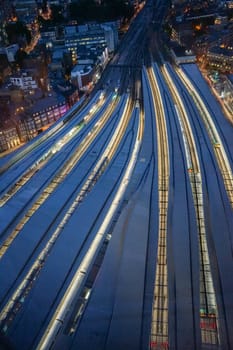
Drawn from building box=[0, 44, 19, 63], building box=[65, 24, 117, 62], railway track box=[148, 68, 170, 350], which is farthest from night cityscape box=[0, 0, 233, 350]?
building box=[65, 24, 117, 62]

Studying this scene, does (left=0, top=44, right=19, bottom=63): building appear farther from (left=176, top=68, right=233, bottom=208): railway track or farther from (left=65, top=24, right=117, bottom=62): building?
(left=176, top=68, right=233, bottom=208): railway track

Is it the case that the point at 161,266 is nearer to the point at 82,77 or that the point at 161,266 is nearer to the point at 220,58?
the point at 82,77

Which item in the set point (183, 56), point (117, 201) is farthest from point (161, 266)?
point (183, 56)

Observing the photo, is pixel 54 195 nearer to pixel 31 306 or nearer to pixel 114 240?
pixel 114 240

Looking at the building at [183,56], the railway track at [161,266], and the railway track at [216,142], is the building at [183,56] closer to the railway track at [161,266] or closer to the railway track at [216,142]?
the railway track at [216,142]

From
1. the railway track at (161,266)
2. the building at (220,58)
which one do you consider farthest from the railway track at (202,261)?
the building at (220,58)

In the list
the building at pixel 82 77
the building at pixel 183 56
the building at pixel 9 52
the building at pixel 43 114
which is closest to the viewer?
the building at pixel 43 114

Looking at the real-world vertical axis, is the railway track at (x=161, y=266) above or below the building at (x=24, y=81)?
below

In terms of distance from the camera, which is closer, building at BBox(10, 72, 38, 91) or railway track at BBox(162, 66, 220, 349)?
railway track at BBox(162, 66, 220, 349)
